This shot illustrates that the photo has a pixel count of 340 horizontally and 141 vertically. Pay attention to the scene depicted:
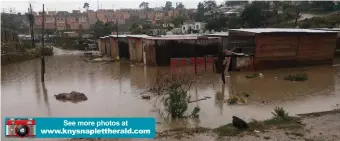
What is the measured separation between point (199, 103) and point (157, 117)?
2.18m

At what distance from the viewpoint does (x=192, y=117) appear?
9203 millimetres

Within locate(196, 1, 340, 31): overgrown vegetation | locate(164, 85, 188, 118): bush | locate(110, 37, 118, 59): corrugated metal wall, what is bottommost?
locate(164, 85, 188, 118): bush

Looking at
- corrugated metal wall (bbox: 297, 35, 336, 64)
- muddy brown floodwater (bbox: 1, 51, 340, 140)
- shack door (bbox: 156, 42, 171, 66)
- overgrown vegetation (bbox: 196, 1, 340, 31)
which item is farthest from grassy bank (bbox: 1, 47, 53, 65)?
overgrown vegetation (bbox: 196, 1, 340, 31)

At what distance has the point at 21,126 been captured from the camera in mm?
6496

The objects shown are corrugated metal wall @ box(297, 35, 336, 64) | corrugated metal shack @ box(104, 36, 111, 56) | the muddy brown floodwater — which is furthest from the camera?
corrugated metal shack @ box(104, 36, 111, 56)

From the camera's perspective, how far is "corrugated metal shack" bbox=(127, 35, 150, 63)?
24.4 meters

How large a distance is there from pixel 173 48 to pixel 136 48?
4788 millimetres

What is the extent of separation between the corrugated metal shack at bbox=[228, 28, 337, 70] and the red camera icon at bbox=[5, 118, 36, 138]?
Result: 1368cm

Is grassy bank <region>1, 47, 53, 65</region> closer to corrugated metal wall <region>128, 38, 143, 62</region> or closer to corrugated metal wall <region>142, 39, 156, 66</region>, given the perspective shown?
corrugated metal wall <region>128, 38, 143, 62</region>

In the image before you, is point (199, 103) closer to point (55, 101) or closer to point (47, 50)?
point (55, 101)

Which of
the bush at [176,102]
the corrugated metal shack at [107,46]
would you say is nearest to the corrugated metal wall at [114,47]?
the corrugated metal shack at [107,46]

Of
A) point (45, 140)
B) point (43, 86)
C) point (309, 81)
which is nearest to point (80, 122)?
point (45, 140)

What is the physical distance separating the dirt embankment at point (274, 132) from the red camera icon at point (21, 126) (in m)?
2.78

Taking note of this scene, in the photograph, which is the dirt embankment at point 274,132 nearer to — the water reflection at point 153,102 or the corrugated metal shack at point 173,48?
the water reflection at point 153,102
